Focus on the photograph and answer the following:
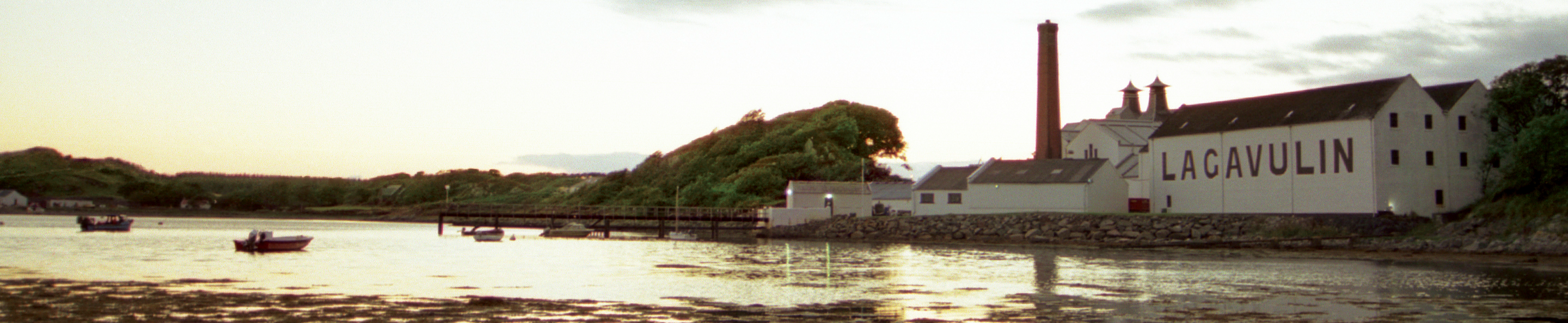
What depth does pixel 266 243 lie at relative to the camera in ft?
210

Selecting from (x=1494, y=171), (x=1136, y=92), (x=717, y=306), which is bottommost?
(x=717, y=306)

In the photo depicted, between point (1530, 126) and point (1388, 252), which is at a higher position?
point (1530, 126)

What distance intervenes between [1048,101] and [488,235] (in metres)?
49.0

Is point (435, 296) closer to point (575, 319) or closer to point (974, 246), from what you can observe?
point (575, 319)

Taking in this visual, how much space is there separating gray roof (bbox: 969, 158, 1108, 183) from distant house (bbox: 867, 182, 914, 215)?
13.9 meters

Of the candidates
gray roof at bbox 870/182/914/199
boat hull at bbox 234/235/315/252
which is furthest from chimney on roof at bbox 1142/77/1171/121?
boat hull at bbox 234/235/315/252

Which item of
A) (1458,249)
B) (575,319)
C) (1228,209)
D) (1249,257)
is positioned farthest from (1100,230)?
(575,319)

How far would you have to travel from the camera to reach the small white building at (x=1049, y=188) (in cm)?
7912

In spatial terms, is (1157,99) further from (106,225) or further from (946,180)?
(106,225)

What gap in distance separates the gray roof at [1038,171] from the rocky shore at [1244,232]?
3.52 metres

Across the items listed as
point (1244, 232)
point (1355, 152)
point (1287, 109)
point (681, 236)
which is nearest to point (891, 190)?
point (681, 236)

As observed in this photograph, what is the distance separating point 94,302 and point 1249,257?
51.3 meters

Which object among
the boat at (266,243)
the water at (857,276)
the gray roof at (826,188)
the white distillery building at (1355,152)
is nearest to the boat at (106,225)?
the water at (857,276)

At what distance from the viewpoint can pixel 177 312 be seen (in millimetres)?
24297
